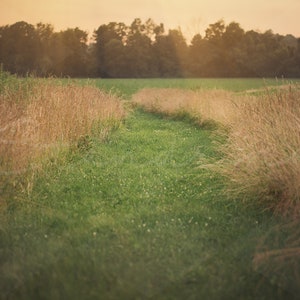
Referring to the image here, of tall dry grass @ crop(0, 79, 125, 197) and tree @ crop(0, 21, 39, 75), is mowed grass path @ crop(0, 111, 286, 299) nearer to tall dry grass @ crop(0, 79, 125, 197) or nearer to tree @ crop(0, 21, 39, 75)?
tall dry grass @ crop(0, 79, 125, 197)

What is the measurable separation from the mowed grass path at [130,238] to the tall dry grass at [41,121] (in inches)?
22.4

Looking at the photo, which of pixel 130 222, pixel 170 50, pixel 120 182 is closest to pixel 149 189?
pixel 120 182

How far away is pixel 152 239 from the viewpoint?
4.74m

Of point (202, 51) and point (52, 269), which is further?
point (202, 51)

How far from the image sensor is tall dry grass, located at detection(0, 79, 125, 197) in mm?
6215

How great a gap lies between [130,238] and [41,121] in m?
4.19

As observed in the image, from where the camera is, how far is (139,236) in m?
4.82

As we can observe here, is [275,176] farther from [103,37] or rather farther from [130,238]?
[103,37]

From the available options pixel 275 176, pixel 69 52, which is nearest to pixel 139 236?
pixel 275 176

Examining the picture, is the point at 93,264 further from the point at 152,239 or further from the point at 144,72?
the point at 144,72

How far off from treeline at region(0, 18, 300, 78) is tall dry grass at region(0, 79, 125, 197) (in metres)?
40.3

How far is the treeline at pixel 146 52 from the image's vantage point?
52562 millimetres

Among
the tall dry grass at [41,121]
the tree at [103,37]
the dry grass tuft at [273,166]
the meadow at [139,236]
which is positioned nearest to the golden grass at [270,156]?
the dry grass tuft at [273,166]

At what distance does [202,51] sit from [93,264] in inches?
2578
